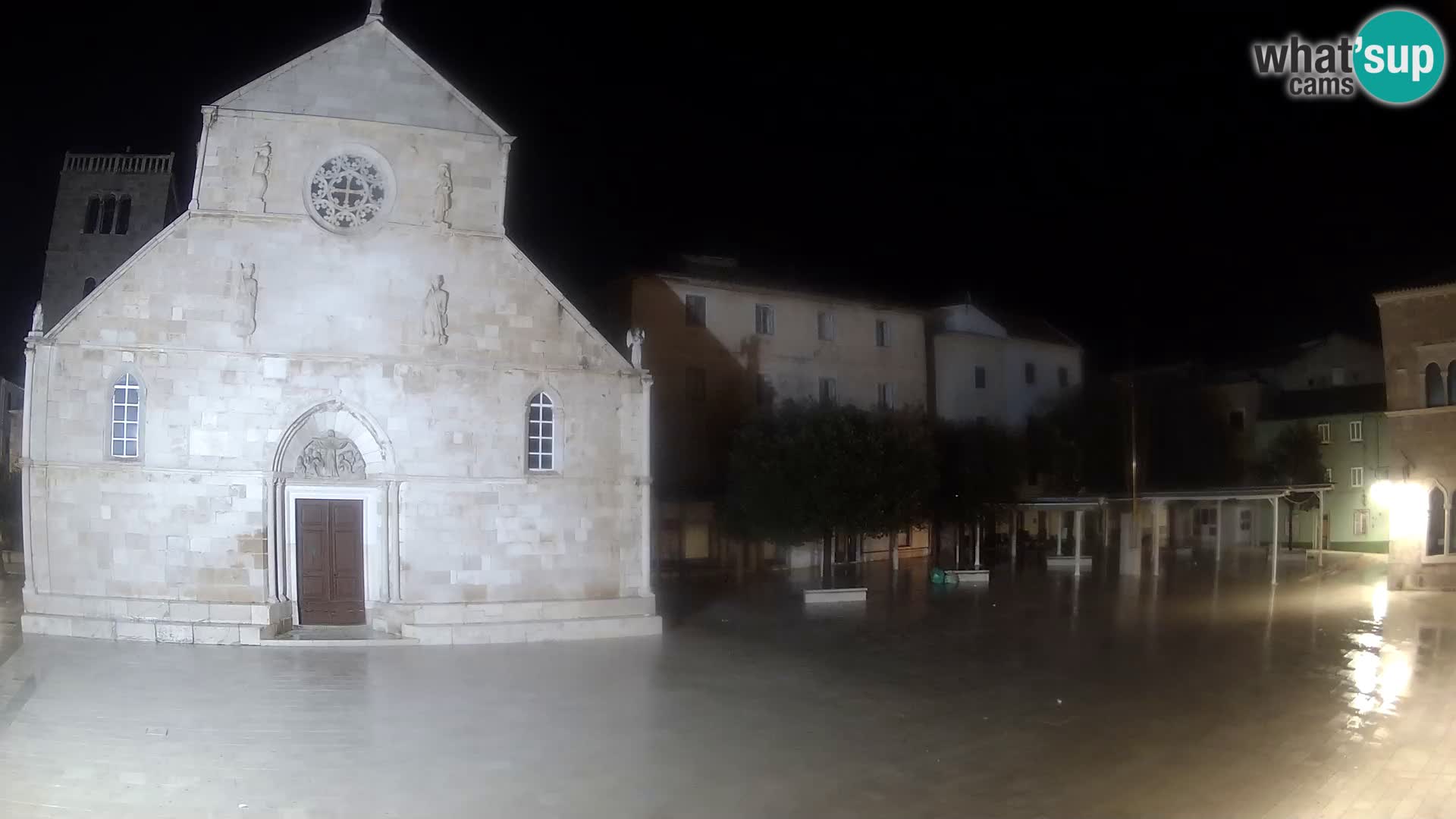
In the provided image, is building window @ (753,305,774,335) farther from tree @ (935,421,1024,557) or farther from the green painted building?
the green painted building

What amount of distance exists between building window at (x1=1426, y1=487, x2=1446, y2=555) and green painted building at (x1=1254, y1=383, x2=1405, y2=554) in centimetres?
1681

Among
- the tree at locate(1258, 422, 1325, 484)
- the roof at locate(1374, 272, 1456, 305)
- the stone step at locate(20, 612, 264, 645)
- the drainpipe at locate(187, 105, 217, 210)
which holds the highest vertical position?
the drainpipe at locate(187, 105, 217, 210)

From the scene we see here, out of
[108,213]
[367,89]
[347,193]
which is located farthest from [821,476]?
[108,213]

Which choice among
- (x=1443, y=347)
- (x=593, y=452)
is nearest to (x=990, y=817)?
(x=593, y=452)

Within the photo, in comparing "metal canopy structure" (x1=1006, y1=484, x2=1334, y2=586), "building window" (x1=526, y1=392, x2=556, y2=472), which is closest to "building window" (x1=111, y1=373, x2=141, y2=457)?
"building window" (x1=526, y1=392, x2=556, y2=472)

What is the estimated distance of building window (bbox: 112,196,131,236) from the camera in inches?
1603

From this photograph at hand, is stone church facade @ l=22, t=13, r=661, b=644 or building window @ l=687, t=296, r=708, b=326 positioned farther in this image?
building window @ l=687, t=296, r=708, b=326

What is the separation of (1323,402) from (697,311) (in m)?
33.2

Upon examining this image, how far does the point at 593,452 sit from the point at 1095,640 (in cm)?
1089

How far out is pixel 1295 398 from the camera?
51.8 m

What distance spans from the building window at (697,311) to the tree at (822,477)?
7056mm

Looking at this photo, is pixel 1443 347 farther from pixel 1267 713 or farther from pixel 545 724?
pixel 545 724

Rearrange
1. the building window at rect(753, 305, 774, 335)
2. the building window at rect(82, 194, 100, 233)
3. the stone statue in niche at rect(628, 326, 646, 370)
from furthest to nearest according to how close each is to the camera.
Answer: the building window at rect(82, 194, 100, 233)
the building window at rect(753, 305, 774, 335)
the stone statue in niche at rect(628, 326, 646, 370)

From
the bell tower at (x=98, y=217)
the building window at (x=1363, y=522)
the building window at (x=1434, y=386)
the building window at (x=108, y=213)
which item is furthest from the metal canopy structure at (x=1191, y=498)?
the building window at (x=108, y=213)
